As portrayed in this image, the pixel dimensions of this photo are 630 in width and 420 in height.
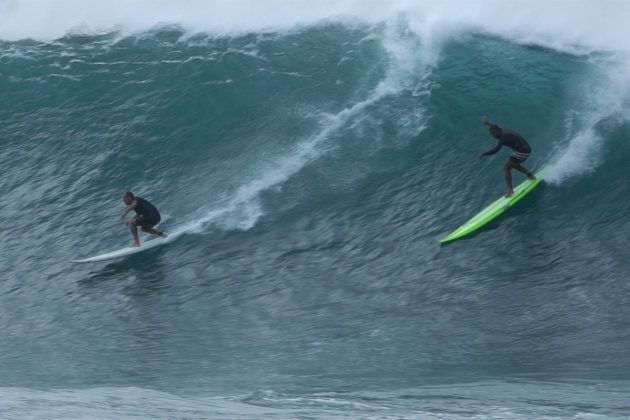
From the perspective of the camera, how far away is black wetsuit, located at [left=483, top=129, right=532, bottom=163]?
18.6 metres

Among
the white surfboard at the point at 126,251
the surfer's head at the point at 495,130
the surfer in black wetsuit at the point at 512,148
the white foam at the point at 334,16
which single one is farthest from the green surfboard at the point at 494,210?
the white foam at the point at 334,16

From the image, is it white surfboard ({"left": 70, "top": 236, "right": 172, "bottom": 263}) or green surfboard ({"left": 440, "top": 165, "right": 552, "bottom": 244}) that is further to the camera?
white surfboard ({"left": 70, "top": 236, "right": 172, "bottom": 263})

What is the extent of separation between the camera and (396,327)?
16.1m

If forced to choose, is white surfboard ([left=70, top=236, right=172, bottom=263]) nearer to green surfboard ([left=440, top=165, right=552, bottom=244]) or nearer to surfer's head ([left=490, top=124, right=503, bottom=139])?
green surfboard ([left=440, top=165, right=552, bottom=244])

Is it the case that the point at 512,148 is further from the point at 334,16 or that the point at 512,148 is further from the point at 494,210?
the point at 334,16

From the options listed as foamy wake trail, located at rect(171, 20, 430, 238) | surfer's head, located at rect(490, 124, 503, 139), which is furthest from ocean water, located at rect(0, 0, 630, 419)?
surfer's head, located at rect(490, 124, 503, 139)

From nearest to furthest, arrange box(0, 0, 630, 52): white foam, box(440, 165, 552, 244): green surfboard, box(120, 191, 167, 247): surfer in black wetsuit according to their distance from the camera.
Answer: box(440, 165, 552, 244): green surfboard, box(120, 191, 167, 247): surfer in black wetsuit, box(0, 0, 630, 52): white foam

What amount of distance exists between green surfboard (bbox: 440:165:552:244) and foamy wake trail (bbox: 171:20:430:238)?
11.8ft

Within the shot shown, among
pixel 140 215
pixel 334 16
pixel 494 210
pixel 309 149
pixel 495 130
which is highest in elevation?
pixel 334 16

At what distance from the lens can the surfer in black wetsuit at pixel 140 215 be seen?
62.2 feet

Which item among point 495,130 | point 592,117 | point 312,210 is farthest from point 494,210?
point 592,117

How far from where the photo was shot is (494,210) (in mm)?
18516

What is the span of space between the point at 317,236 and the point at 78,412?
6882mm

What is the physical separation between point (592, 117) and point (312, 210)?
18.3ft
